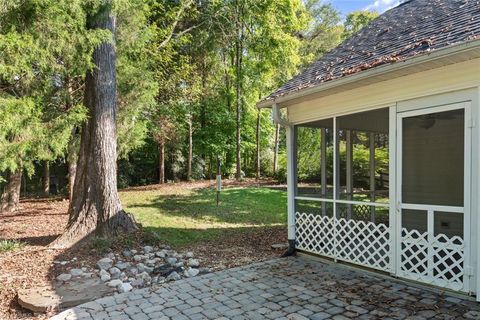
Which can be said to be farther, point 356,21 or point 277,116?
point 356,21

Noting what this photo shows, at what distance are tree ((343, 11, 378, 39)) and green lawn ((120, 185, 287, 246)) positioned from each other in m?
13.2

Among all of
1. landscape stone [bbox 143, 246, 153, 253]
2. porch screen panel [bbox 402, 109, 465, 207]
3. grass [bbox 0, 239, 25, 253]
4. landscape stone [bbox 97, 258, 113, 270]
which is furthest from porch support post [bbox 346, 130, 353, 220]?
grass [bbox 0, 239, 25, 253]

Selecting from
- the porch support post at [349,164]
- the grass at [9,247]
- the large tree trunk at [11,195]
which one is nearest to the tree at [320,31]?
the porch support post at [349,164]

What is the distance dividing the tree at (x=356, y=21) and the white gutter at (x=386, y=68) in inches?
689

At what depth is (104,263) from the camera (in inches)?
211

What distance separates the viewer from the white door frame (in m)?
3.82

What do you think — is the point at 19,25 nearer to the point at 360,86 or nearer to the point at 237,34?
the point at 360,86

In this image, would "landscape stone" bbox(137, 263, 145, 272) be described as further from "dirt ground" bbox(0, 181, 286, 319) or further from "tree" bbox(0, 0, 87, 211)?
"tree" bbox(0, 0, 87, 211)

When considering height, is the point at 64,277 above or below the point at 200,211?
below

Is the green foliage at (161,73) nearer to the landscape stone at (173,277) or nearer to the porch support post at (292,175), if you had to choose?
the landscape stone at (173,277)

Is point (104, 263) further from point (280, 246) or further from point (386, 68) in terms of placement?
point (386, 68)

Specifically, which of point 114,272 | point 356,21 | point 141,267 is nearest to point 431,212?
point 141,267

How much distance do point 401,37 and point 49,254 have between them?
6419 millimetres

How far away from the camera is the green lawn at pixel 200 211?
25.6ft
